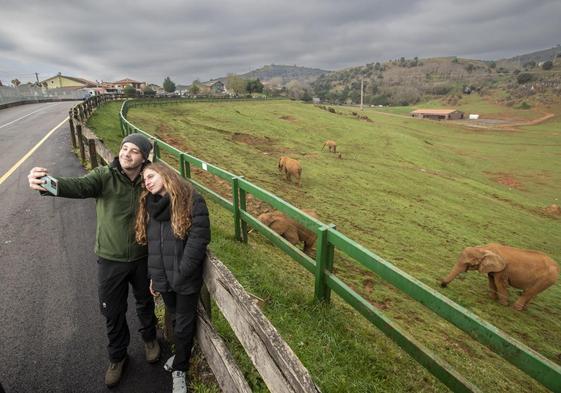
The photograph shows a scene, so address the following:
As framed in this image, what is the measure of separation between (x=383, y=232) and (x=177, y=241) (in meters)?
9.55

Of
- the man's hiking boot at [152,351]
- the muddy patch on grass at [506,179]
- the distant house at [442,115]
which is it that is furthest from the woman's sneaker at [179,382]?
the distant house at [442,115]

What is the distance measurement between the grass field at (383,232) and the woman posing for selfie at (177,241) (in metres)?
0.72

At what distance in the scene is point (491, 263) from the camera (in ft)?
24.4

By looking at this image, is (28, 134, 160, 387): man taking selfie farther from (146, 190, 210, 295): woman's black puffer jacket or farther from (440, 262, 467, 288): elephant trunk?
(440, 262, 467, 288): elephant trunk

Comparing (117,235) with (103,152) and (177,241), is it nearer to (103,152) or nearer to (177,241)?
(177,241)

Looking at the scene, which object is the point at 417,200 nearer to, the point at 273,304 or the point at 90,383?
the point at 273,304

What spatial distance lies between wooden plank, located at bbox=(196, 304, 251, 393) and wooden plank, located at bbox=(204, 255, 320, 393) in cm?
37

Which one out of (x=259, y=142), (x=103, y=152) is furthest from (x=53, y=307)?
(x=259, y=142)

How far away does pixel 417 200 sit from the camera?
16641 mm

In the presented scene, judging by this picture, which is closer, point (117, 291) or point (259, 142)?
point (117, 291)

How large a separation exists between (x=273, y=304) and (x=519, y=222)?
1691 cm

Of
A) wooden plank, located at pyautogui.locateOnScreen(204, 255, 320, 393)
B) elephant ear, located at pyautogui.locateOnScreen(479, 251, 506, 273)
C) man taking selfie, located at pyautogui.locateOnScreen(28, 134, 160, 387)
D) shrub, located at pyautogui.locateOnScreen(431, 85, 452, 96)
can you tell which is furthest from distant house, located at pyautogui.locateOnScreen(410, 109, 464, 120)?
wooden plank, located at pyautogui.locateOnScreen(204, 255, 320, 393)

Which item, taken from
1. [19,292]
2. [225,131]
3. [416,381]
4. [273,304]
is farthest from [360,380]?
[225,131]

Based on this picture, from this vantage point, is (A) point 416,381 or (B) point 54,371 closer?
(B) point 54,371
